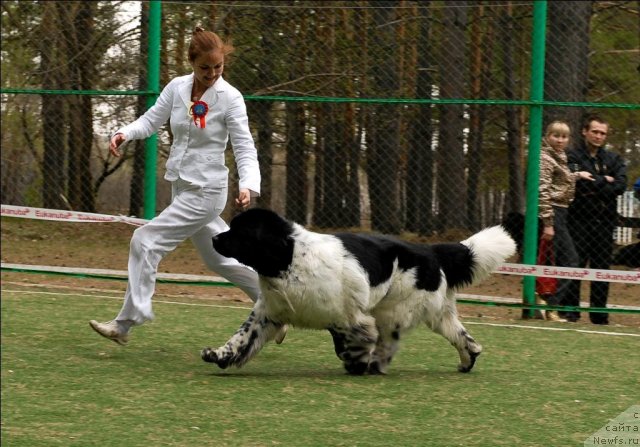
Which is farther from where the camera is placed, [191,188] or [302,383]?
[191,188]

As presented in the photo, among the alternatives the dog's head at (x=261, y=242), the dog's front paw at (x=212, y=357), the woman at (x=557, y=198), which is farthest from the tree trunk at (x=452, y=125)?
the dog's front paw at (x=212, y=357)

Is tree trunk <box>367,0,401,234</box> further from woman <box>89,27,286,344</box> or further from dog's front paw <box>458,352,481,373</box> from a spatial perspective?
dog's front paw <box>458,352,481,373</box>

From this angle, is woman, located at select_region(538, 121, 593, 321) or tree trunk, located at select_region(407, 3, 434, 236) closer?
woman, located at select_region(538, 121, 593, 321)

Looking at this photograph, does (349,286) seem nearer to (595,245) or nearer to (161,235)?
(161,235)

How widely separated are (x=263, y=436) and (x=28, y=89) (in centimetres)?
779

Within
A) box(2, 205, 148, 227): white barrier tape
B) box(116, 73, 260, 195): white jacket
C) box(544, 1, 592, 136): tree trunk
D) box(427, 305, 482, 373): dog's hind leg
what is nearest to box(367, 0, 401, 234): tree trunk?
box(544, 1, 592, 136): tree trunk

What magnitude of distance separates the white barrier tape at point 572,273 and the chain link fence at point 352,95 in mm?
992

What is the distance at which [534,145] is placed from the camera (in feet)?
31.9

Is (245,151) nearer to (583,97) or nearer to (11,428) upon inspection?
(11,428)

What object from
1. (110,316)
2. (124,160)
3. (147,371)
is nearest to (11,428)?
(147,371)

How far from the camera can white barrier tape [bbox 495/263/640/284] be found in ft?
31.5

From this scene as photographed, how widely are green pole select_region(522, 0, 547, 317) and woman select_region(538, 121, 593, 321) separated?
0.19 ft

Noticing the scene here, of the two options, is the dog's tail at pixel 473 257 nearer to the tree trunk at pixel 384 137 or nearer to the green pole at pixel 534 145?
the green pole at pixel 534 145

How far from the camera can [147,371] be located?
20.6ft
